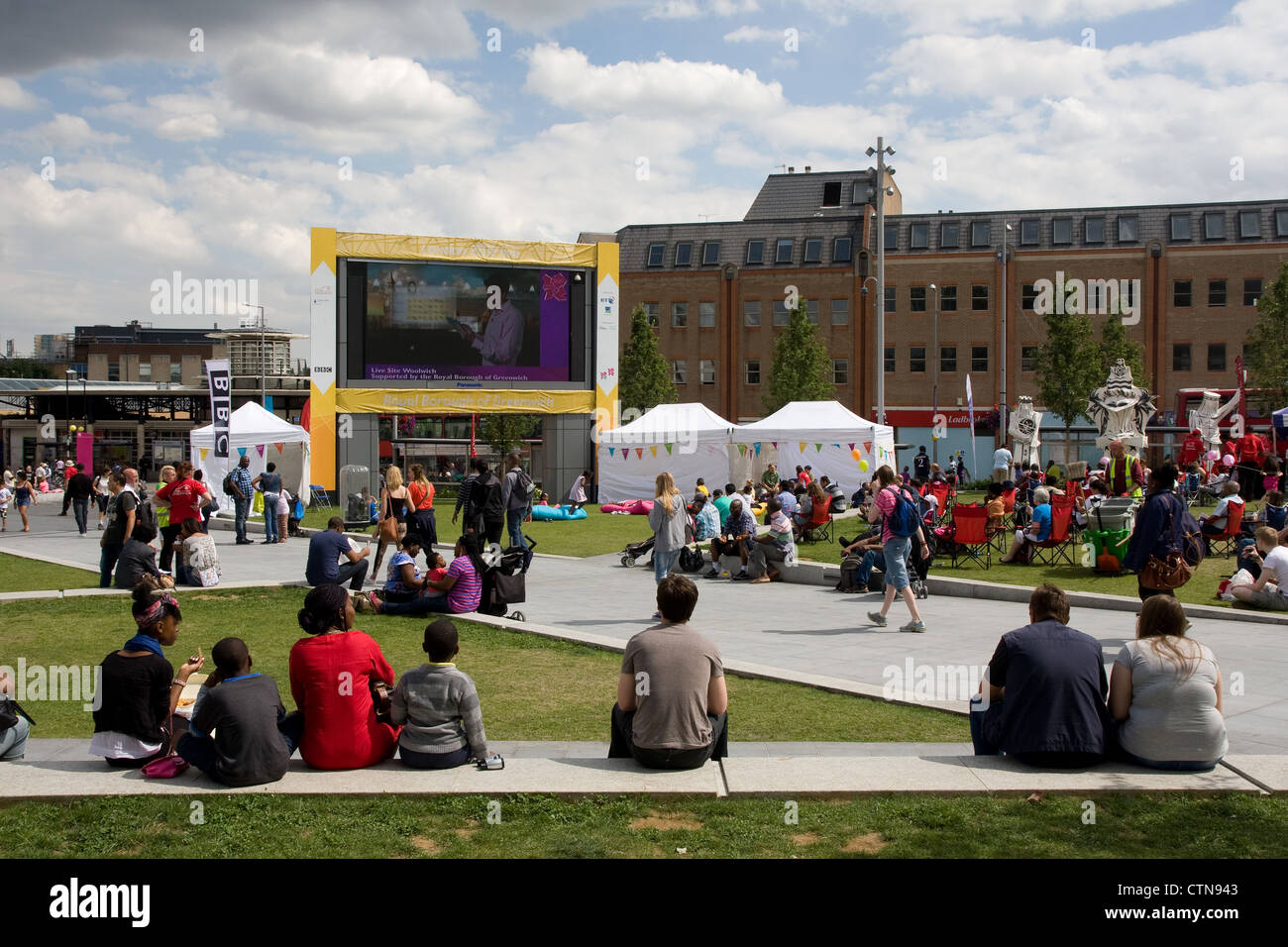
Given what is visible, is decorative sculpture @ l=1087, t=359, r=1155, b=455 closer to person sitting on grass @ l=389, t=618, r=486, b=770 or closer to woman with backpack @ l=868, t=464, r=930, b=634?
woman with backpack @ l=868, t=464, r=930, b=634

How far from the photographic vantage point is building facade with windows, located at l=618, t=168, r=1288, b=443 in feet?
185

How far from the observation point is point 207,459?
34344 mm

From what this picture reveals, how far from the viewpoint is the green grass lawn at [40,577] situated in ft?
52.7

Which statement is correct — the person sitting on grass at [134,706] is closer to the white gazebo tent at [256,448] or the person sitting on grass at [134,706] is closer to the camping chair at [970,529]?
the camping chair at [970,529]

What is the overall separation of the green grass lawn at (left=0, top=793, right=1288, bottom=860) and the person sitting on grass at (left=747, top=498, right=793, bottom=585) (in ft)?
38.8

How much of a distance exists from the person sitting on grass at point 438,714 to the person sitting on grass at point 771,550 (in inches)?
455

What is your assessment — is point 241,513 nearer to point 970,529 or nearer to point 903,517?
point 970,529

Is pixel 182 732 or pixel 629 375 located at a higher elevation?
pixel 629 375

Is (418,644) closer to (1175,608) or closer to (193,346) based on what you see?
(1175,608)

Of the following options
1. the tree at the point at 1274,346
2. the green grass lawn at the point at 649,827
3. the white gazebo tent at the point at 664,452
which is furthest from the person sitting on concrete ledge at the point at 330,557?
the tree at the point at 1274,346

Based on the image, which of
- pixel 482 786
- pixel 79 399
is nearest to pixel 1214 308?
pixel 482 786
